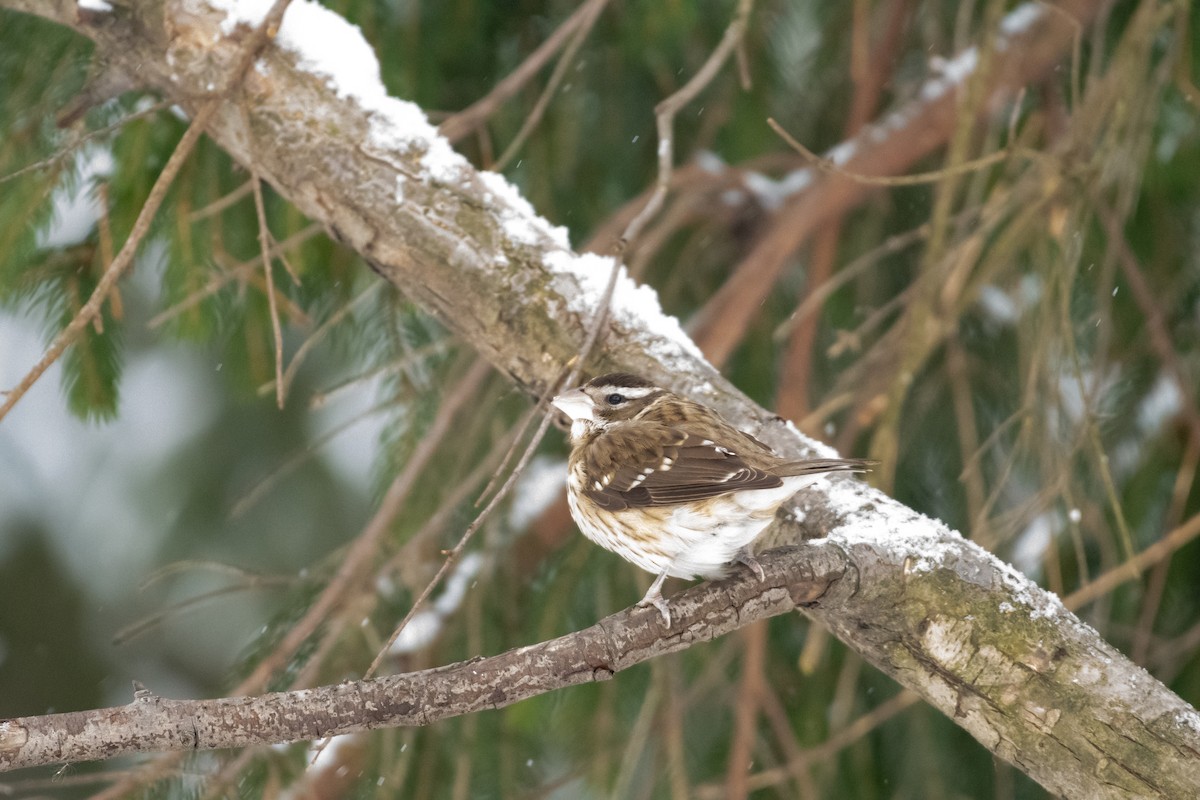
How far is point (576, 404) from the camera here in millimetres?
2852

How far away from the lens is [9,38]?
360 cm

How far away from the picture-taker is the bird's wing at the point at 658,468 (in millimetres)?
2604

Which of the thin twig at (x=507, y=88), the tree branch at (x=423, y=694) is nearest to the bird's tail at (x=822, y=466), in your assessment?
the tree branch at (x=423, y=694)

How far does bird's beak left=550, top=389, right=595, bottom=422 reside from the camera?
2752 millimetres

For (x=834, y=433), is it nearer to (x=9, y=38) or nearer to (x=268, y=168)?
(x=268, y=168)

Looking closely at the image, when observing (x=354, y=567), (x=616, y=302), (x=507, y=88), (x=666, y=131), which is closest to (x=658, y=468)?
(x=616, y=302)

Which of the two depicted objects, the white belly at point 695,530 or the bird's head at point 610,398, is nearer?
the white belly at point 695,530

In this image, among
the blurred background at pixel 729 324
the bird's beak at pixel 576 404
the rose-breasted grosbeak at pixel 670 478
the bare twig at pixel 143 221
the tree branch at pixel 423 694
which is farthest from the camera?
the blurred background at pixel 729 324

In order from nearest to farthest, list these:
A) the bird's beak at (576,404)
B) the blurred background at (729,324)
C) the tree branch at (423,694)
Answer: the tree branch at (423,694) < the bird's beak at (576,404) < the blurred background at (729,324)

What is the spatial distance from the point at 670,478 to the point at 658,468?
0.20 feet

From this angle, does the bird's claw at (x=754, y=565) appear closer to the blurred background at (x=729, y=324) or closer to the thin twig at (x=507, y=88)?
the blurred background at (x=729, y=324)

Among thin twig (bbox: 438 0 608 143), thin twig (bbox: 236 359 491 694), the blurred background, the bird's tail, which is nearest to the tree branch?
the bird's tail

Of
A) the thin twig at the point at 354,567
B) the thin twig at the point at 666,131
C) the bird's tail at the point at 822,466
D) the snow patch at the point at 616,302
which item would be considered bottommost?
the thin twig at the point at 354,567

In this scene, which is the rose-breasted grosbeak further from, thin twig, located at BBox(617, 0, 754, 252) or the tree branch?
thin twig, located at BBox(617, 0, 754, 252)
